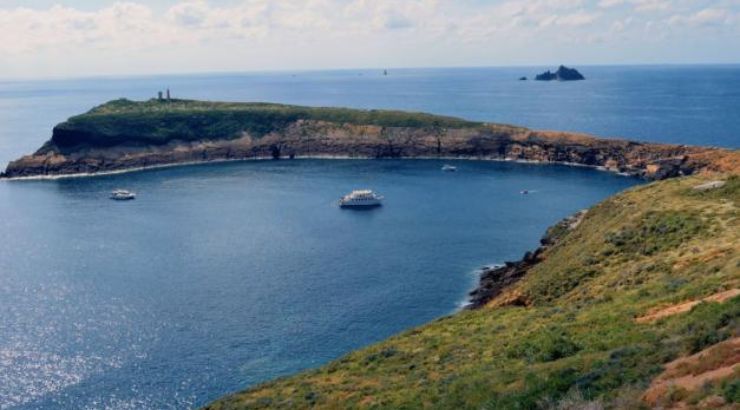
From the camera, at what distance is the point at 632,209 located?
74.6 metres

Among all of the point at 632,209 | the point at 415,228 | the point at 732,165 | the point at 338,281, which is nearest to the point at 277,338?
the point at 338,281

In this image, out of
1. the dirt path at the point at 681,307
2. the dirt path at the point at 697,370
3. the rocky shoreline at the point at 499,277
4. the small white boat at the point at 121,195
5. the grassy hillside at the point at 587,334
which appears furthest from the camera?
the small white boat at the point at 121,195

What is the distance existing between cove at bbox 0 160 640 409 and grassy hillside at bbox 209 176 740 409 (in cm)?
1268

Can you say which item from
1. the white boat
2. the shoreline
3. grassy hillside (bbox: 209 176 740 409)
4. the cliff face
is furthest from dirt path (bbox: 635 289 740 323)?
the shoreline

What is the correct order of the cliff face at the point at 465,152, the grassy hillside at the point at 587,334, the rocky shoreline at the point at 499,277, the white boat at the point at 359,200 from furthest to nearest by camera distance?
1. the cliff face at the point at 465,152
2. the white boat at the point at 359,200
3. the rocky shoreline at the point at 499,277
4. the grassy hillside at the point at 587,334

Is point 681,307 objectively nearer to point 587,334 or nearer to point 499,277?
point 587,334

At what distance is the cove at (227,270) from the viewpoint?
63031 mm

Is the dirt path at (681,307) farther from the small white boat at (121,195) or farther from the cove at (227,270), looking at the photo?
the small white boat at (121,195)

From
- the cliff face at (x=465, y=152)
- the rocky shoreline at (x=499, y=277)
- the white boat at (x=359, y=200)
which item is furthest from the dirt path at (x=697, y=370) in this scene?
the cliff face at (x=465, y=152)

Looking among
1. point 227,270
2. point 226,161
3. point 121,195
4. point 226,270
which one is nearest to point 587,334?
point 227,270

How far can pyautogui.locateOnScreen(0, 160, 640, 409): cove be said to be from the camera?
63031 mm

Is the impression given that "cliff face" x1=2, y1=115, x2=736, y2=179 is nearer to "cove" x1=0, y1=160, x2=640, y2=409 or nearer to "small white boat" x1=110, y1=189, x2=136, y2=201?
"cove" x1=0, y1=160, x2=640, y2=409

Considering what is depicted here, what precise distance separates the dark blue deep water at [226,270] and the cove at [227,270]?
26 cm

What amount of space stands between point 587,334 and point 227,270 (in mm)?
59857
